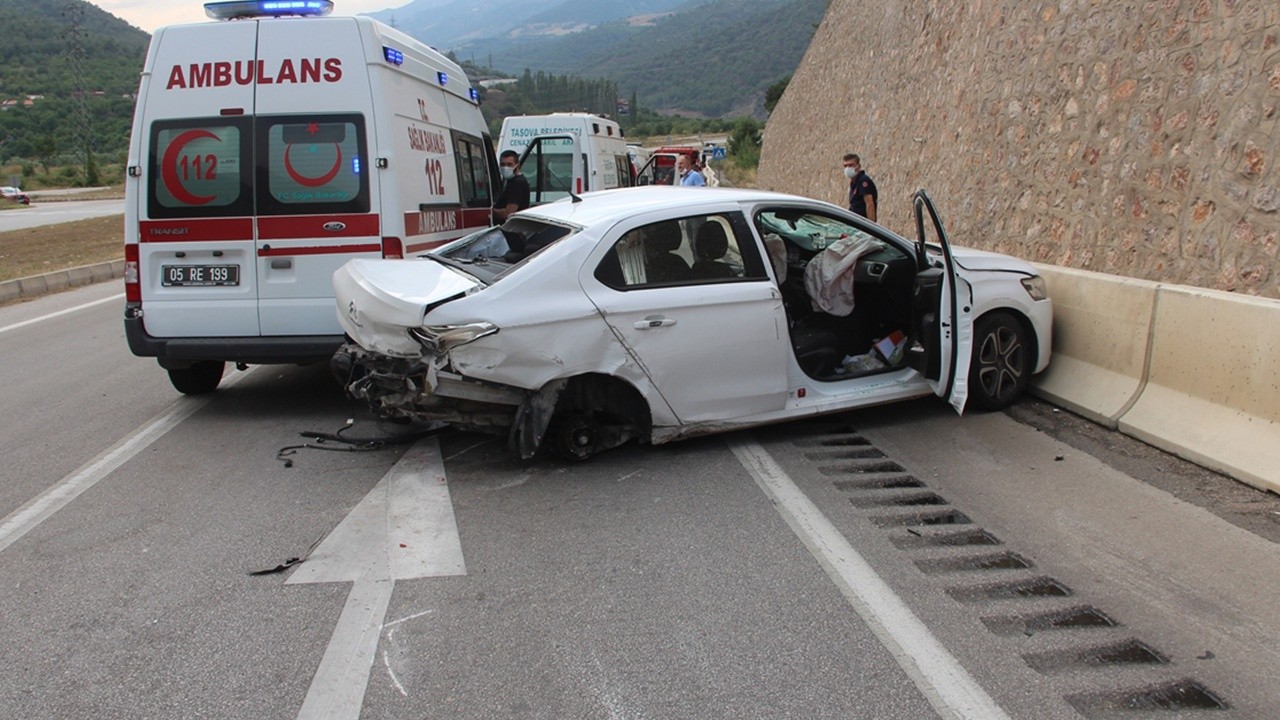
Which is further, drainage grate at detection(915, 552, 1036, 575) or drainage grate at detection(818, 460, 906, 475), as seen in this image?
drainage grate at detection(818, 460, 906, 475)

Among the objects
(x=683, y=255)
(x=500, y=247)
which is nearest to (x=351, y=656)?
(x=683, y=255)

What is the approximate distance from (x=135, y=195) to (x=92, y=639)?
13.6 ft

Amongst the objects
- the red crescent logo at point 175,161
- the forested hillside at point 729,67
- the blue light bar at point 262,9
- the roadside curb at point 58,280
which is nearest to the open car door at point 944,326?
the blue light bar at point 262,9

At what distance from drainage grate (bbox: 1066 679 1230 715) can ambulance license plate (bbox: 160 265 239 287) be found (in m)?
6.05

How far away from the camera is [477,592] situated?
4.22 meters

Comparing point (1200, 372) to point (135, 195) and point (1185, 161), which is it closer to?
point (1185, 161)

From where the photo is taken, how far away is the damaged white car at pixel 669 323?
5492mm

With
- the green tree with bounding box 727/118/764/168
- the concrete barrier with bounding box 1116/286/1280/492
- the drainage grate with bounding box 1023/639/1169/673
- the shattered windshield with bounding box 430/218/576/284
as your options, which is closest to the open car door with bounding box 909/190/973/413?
the concrete barrier with bounding box 1116/286/1280/492

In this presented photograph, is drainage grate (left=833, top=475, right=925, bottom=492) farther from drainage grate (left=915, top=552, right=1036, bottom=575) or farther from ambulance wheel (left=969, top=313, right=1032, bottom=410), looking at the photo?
ambulance wheel (left=969, top=313, right=1032, bottom=410)

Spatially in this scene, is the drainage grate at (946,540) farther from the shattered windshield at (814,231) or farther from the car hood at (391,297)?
the car hood at (391,297)

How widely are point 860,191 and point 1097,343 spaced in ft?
22.0

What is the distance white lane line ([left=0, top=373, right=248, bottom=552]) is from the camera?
5133 mm

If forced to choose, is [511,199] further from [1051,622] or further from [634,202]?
[1051,622]

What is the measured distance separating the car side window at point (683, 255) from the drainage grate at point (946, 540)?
2021 millimetres
